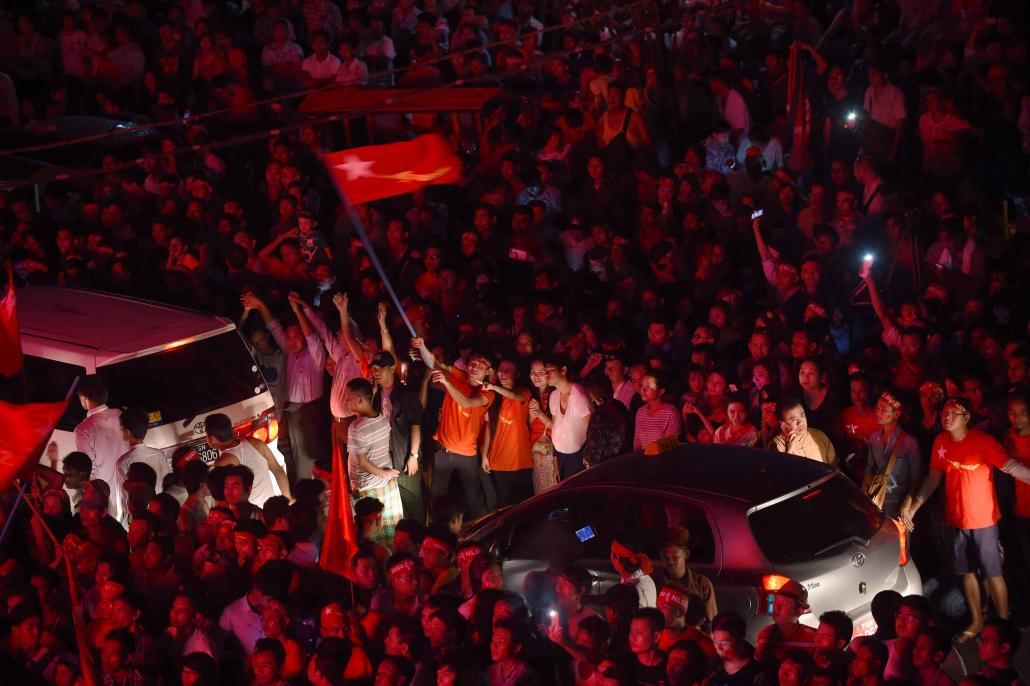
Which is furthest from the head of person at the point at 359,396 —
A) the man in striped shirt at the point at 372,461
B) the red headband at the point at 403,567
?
the red headband at the point at 403,567

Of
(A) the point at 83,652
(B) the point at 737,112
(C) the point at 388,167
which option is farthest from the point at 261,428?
(B) the point at 737,112

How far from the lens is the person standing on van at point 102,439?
11.3 meters

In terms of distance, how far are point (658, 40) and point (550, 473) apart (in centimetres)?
Result: 734

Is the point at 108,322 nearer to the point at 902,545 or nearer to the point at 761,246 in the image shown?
the point at 761,246

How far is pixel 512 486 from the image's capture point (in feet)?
38.9

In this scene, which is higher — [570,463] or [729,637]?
[729,637]

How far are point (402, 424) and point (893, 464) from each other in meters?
3.84

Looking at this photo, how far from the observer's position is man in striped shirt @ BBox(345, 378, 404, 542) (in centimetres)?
1115

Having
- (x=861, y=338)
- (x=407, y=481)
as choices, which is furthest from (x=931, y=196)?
(x=407, y=481)

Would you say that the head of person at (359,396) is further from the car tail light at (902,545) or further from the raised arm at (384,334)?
the car tail light at (902,545)

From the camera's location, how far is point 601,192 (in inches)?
603

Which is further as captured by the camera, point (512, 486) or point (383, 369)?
point (512, 486)

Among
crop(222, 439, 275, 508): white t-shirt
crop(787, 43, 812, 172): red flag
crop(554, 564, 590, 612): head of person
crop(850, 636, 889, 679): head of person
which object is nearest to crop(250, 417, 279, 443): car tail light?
crop(222, 439, 275, 508): white t-shirt

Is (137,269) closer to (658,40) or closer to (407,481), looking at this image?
(407,481)
